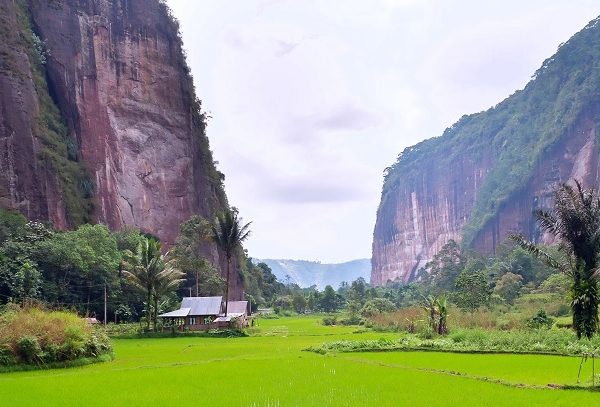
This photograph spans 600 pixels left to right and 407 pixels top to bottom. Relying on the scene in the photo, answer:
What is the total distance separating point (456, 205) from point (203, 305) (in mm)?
124681

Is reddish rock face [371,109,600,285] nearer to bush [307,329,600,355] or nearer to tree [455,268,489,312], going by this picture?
tree [455,268,489,312]

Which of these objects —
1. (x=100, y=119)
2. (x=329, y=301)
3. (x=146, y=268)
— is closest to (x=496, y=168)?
(x=329, y=301)

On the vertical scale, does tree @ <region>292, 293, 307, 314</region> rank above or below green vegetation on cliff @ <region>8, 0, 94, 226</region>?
below

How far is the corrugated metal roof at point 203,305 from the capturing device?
38.4m

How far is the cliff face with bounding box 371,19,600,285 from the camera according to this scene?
108 m

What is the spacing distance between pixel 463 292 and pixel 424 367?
26059 mm

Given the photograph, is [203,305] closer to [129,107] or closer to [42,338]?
[42,338]

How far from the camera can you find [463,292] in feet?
135

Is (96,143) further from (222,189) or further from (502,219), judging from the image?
(502,219)

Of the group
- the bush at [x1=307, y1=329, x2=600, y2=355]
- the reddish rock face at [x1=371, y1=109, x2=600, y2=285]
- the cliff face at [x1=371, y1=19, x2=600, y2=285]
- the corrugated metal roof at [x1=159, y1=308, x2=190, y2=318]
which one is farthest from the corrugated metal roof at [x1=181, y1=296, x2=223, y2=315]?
the reddish rock face at [x1=371, y1=109, x2=600, y2=285]

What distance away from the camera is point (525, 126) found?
131500 mm

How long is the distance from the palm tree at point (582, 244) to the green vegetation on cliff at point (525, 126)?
311 ft

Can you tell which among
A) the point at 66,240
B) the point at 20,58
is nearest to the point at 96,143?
the point at 20,58

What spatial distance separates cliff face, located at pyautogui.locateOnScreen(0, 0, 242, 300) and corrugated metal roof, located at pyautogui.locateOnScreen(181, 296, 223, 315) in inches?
606
